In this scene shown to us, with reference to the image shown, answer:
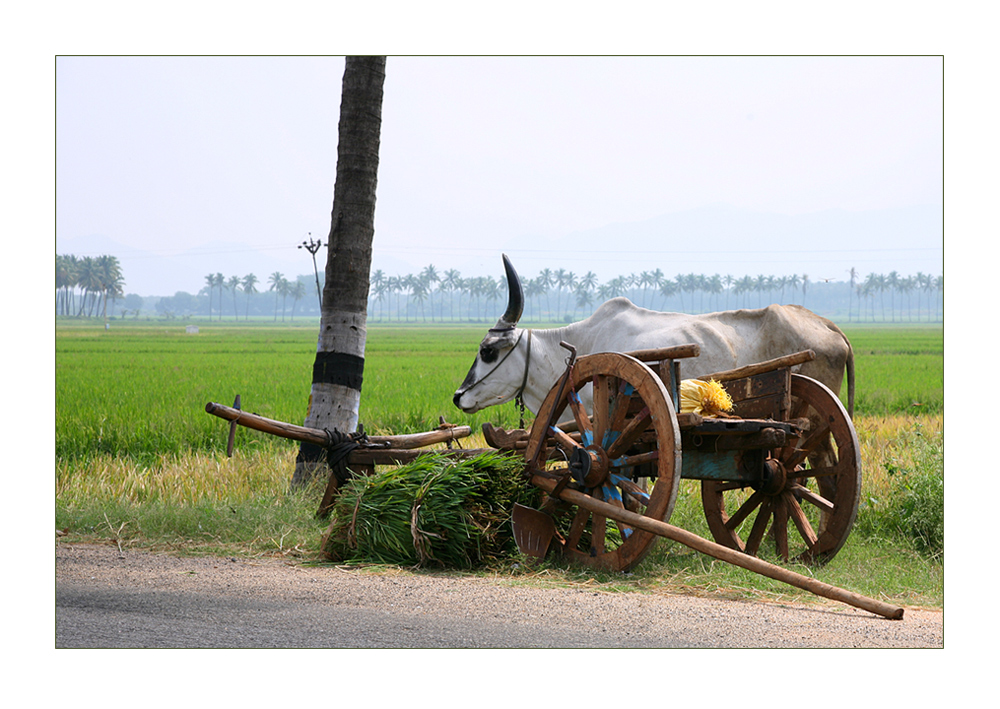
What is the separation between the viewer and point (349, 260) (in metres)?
7.89

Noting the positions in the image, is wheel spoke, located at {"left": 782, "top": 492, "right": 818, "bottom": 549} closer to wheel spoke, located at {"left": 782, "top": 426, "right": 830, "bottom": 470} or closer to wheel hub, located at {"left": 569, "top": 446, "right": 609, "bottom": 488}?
wheel spoke, located at {"left": 782, "top": 426, "right": 830, "bottom": 470}

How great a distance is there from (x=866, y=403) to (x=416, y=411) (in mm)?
7761

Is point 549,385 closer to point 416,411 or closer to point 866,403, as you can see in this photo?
point 416,411

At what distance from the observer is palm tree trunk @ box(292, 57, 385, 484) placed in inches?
308

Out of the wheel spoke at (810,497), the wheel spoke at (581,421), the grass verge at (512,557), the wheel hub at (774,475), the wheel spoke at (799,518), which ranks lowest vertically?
the grass verge at (512,557)

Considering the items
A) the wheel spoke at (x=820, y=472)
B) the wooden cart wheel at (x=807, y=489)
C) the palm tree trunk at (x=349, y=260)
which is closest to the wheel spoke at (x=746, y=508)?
the wooden cart wheel at (x=807, y=489)

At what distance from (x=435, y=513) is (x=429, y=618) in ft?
3.80

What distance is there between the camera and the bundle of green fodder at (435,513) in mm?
5062

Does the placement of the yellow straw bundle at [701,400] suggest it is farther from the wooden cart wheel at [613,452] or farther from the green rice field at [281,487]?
the green rice field at [281,487]

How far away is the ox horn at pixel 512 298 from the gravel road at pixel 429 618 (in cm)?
294

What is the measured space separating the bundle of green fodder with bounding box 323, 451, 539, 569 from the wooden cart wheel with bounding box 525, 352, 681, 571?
25 centimetres

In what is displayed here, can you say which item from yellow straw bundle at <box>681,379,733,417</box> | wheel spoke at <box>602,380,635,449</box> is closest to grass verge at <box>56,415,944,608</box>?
wheel spoke at <box>602,380,635,449</box>

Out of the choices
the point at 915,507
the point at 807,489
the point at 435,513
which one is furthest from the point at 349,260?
the point at 915,507

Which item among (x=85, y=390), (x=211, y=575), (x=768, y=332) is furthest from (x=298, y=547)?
(x=85, y=390)
